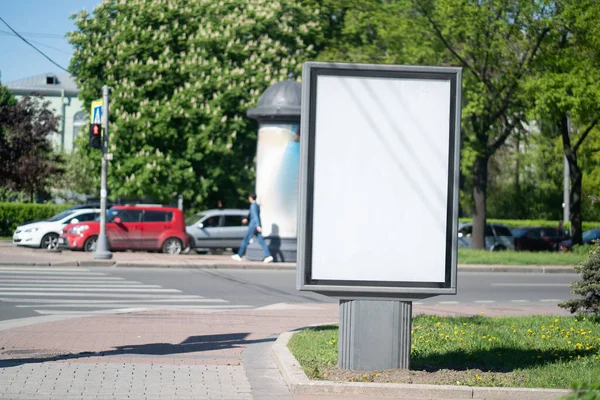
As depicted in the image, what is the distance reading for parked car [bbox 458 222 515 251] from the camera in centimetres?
4172

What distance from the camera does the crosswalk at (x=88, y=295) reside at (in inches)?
553

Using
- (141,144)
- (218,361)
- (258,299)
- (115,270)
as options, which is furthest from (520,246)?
(218,361)

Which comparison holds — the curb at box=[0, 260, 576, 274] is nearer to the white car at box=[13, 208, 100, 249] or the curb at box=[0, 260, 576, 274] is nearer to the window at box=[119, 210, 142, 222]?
the window at box=[119, 210, 142, 222]

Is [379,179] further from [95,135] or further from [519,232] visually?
[519,232]

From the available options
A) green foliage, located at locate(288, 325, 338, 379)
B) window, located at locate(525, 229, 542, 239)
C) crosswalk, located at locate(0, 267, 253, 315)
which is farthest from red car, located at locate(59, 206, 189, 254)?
window, located at locate(525, 229, 542, 239)

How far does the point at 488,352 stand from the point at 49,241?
74.1ft

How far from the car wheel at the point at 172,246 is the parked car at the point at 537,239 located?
19.4m

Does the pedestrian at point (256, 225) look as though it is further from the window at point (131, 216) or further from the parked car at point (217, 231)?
the parked car at point (217, 231)

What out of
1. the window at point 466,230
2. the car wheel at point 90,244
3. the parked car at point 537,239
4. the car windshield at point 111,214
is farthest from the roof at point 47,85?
the car wheel at point 90,244

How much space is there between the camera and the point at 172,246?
96.2 feet

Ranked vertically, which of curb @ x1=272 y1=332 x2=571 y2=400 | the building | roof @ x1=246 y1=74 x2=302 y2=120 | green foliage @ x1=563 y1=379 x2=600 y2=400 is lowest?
curb @ x1=272 y1=332 x2=571 y2=400

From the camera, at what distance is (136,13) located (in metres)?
39.8

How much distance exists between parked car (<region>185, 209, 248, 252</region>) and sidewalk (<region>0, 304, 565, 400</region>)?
17785 mm

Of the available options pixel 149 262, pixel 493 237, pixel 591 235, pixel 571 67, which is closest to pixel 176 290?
pixel 149 262
